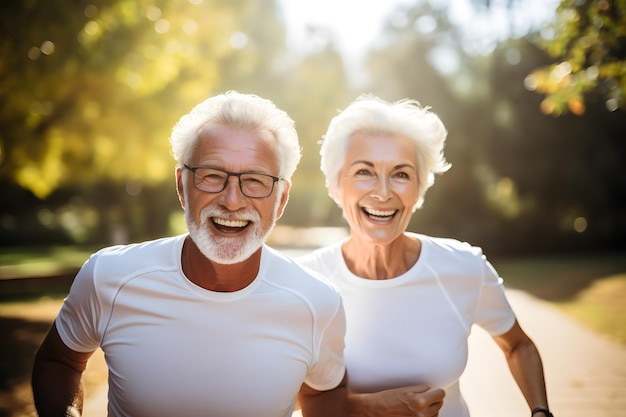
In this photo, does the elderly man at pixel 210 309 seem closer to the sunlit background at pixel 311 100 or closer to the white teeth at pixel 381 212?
the white teeth at pixel 381 212

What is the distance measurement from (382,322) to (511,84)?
18.6 meters

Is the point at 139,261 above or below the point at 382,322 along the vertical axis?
above

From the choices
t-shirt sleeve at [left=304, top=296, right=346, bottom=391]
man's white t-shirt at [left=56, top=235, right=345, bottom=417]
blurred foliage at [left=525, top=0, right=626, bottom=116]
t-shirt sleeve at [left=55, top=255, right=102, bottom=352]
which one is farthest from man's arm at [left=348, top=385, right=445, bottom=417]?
blurred foliage at [left=525, top=0, right=626, bottom=116]

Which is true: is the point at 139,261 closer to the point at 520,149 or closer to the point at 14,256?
the point at 520,149

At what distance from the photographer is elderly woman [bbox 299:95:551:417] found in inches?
111

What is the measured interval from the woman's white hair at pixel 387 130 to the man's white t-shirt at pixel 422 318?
0.44 meters

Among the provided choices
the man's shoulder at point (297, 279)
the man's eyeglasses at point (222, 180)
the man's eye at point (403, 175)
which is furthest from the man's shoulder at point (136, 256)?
the man's eye at point (403, 175)

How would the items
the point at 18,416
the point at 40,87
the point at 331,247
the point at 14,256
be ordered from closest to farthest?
1. the point at 331,247
2. the point at 18,416
3. the point at 40,87
4. the point at 14,256

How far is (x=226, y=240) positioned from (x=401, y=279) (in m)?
0.98

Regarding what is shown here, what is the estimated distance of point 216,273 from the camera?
2.43 m

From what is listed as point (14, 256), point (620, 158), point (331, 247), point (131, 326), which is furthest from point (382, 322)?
point (14, 256)

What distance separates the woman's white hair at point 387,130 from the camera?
2.98 metres

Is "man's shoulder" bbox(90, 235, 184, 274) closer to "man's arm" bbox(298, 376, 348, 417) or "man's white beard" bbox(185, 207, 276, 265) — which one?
"man's white beard" bbox(185, 207, 276, 265)

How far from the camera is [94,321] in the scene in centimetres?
240
